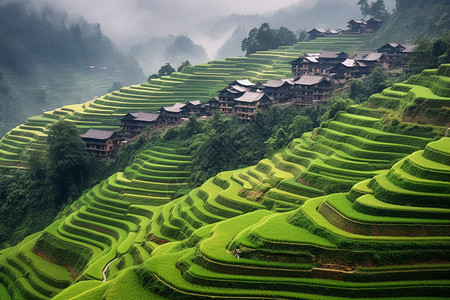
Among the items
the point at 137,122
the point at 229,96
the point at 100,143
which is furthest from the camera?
the point at 137,122

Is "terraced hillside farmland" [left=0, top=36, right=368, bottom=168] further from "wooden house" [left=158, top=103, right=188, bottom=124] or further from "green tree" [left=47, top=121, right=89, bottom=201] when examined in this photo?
"green tree" [left=47, top=121, right=89, bottom=201]

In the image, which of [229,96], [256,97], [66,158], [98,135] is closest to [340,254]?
[256,97]

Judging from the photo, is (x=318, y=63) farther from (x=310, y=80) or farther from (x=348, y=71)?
(x=310, y=80)

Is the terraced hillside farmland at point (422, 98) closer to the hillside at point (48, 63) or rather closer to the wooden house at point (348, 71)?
the wooden house at point (348, 71)

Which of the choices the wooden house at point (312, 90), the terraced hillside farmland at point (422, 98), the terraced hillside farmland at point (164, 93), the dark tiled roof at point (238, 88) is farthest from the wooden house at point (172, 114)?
the terraced hillside farmland at point (422, 98)

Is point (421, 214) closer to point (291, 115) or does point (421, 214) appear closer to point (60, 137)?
point (291, 115)

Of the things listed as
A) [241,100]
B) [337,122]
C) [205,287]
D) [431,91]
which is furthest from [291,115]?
[205,287]
